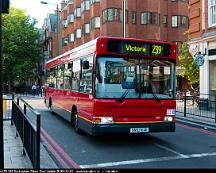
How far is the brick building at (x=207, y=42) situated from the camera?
1927 centimetres

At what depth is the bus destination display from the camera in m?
9.45

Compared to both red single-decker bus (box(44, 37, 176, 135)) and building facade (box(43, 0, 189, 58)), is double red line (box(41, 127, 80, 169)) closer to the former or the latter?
red single-decker bus (box(44, 37, 176, 135))

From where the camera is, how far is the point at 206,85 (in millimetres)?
19797

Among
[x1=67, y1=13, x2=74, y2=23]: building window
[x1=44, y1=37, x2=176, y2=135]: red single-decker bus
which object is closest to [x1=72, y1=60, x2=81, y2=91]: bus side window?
[x1=44, y1=37, x2=176, y2=135]: red single-decker bus

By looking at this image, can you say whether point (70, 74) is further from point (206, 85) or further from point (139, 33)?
point (139, 33)

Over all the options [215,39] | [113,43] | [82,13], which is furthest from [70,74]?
[82,13]

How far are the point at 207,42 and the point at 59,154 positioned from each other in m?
13.3

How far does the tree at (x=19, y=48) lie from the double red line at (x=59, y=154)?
4135cm

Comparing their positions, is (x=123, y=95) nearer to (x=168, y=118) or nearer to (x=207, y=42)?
(x=168, y=118)

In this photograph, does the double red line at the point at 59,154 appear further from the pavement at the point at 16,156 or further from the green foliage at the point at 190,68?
the green foliage at the point at 190,68

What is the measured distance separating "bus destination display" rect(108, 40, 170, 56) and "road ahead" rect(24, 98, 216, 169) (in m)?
2.50

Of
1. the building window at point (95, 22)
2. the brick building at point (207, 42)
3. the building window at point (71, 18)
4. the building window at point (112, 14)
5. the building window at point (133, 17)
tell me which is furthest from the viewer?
the building window at point (71, 18)

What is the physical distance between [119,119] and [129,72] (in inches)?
49.6

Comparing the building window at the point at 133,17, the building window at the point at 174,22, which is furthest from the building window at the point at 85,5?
the building window at the point at 174,22
